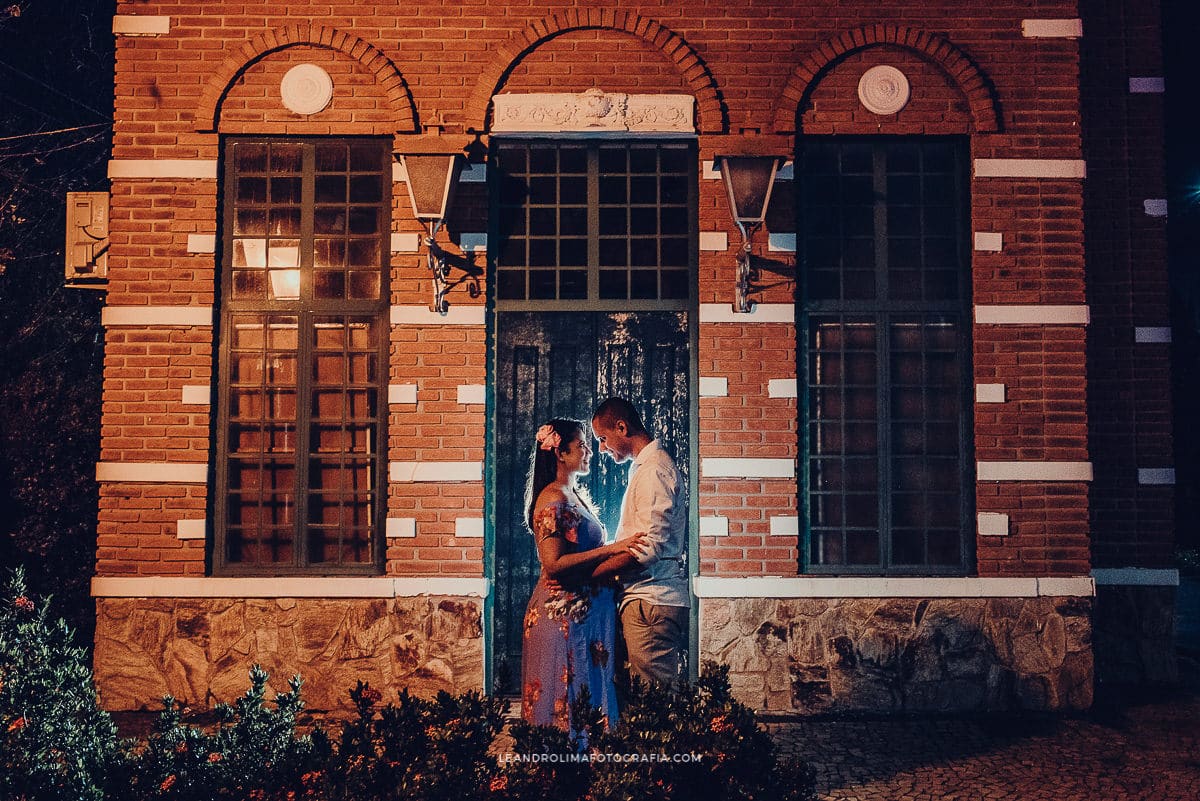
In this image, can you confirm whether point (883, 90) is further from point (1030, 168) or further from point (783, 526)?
point (783, 526)

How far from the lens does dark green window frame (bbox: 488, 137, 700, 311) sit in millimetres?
7031

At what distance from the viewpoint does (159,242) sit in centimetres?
687

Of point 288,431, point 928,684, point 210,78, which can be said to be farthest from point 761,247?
point 210,78

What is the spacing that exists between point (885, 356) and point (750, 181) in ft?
5.83

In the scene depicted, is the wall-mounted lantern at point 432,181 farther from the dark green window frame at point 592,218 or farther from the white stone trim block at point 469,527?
the white stone trim block at point 469,527

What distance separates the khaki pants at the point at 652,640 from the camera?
15.4 feet

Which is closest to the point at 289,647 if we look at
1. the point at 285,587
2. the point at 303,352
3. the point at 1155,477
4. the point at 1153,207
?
the point at 285,587

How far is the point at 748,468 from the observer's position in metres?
6.71

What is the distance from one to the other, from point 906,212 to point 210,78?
563cm

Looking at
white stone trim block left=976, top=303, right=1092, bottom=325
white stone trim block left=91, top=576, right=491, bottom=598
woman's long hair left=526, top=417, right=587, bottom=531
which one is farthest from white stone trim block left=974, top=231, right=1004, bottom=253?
white stone trim block left=91, top=576, right=491, bottom=598

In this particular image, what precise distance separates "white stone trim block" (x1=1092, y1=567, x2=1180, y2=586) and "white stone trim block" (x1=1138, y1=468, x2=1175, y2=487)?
70cm

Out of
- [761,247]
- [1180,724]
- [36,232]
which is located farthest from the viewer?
[36,232]

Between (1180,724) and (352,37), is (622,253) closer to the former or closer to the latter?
(352,37)

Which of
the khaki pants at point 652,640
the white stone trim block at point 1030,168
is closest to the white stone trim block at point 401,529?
the khaki pants at point 652,640
